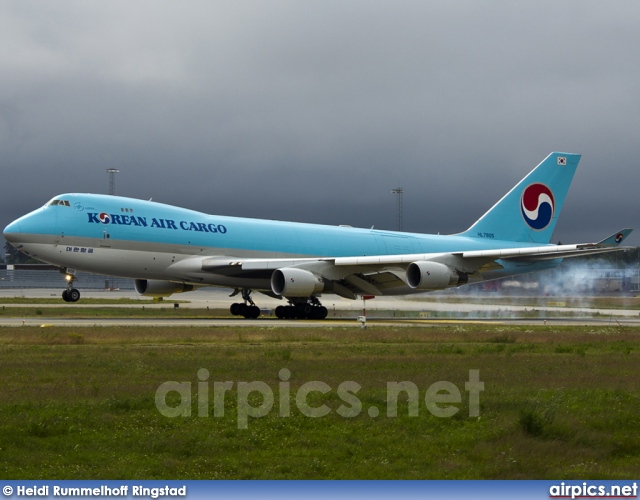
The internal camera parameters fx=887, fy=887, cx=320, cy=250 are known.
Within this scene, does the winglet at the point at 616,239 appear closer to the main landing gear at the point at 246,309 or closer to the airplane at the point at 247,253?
the airplane at the point at 247,253

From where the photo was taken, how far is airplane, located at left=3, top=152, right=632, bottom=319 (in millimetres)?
35469

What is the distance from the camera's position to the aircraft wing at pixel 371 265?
3838 centimetres

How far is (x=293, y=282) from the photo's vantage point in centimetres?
3766

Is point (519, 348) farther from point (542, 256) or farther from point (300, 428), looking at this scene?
point (542, 256)

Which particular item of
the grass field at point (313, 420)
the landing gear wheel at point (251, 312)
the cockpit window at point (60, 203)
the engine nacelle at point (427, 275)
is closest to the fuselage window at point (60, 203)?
the cockpit window at point (60, 203)

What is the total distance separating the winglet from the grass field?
43.2 ft

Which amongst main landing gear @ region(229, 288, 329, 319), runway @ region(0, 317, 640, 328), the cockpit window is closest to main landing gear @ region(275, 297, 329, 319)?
main landing gear @ region(229, 288, 329, 319)

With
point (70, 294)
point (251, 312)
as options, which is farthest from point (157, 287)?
point (70, 294)

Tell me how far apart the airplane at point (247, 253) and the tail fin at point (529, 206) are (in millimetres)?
3391

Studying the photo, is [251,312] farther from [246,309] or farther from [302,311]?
[302,311]

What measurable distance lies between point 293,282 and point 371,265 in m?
3.82

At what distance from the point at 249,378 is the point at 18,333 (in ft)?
40.7

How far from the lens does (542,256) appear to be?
136 feet

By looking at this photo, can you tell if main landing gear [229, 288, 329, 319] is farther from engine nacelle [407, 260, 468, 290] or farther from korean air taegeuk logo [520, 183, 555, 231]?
korean air taegeuk logo [520, 183, 555, 231]
